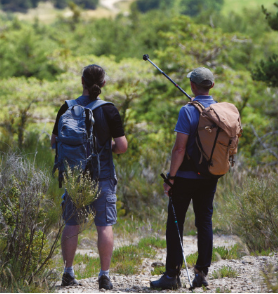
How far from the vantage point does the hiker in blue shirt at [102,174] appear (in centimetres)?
347

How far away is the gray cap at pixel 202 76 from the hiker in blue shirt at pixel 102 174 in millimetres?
665

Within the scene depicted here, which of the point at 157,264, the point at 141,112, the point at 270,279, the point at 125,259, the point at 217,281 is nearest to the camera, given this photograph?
the point at 270,279

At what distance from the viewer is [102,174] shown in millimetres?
3502

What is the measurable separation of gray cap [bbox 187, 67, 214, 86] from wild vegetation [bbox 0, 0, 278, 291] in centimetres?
74

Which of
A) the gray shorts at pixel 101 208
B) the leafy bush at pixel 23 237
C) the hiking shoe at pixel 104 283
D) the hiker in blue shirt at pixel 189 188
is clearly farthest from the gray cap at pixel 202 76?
the hiking shoe at pixel 104 283

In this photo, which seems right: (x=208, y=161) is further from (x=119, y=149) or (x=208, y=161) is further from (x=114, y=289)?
(x=114, y=289)

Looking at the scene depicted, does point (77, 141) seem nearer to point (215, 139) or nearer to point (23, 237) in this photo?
point (23, 237)

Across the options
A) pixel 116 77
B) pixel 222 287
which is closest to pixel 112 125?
pixel 222 287

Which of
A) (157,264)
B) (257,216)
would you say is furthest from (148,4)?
(157,264)

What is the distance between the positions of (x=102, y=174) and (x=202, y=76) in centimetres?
109

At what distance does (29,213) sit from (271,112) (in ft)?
31.3

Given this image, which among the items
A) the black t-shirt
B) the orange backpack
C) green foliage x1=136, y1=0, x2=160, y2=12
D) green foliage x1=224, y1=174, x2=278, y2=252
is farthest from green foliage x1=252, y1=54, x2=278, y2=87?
green foliage x1=136, y1=0, x2=160, y2=12

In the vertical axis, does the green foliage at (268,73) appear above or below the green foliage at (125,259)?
above

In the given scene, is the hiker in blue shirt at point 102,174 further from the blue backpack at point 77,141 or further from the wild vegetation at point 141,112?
the wild vegetation at point 141,112
